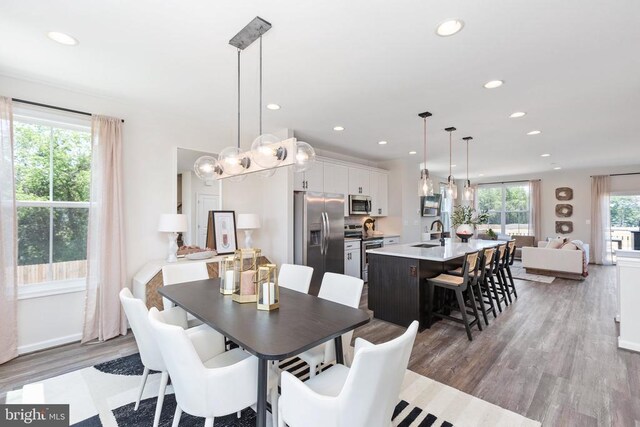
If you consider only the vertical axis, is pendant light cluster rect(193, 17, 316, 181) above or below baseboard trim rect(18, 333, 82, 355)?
above

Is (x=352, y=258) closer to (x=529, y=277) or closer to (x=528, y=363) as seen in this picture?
(x=528, y=363)

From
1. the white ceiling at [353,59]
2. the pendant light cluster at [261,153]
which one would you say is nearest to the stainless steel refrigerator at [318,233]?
the white ceiling at [353,59]

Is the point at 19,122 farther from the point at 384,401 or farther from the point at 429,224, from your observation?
the point at 429,224

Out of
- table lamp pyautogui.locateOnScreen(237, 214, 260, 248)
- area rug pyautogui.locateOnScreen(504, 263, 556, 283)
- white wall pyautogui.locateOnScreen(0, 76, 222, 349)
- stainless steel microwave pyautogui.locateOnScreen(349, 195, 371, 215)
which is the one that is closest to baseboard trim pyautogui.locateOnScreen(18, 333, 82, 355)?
white wall pyautogui.locateOnScreen(0, 76, 222, 349)

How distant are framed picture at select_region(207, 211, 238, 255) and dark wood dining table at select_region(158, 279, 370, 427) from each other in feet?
5.48

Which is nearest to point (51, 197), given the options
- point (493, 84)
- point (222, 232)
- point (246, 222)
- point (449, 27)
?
point (222, 232)

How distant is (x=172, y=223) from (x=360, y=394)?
3032mm

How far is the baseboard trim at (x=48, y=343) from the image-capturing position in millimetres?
2853

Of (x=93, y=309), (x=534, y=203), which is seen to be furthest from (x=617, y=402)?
(x=534, y=203)

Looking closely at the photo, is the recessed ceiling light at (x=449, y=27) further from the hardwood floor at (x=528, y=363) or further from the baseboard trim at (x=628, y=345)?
the baseboard trim at (x=628, y=345)

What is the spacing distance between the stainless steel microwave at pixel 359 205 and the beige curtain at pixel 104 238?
154 inches

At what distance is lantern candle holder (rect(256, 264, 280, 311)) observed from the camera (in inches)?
76.9

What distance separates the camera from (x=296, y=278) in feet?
9.07

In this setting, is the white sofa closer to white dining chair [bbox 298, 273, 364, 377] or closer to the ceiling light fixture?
the ceiling light fixture
